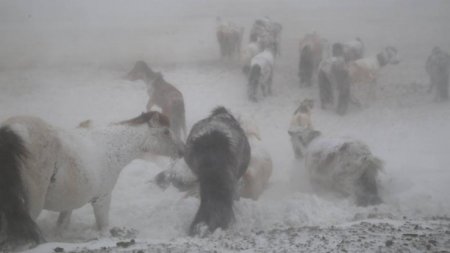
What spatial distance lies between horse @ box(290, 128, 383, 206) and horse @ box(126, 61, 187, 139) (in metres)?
2.32

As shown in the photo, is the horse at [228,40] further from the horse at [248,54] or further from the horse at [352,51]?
the horse at [352,51]

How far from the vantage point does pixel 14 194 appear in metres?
3.25

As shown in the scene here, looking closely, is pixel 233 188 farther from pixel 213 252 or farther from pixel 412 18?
pixel 412 18

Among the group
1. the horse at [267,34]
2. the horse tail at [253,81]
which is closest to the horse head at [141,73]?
the horse tail at [253,81]

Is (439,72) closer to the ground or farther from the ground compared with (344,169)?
farther from the ground

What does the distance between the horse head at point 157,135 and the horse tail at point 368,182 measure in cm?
220

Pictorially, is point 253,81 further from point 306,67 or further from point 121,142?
point 121,142

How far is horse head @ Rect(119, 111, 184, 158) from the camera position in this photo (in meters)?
4.43

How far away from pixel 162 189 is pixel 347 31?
11.2 metres

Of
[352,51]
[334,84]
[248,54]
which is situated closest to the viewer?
[334,84]

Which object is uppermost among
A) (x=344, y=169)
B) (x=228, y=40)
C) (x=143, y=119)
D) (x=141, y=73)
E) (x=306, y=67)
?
(x=228, y=40)

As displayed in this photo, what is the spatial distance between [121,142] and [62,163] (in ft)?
2.29

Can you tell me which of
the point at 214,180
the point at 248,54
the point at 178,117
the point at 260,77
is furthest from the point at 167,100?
the point at 214,180

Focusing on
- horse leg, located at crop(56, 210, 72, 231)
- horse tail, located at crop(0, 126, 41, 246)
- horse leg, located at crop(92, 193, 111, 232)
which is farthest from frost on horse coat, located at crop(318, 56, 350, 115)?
horse tail, located at crop(0, 126, 41, 246)
